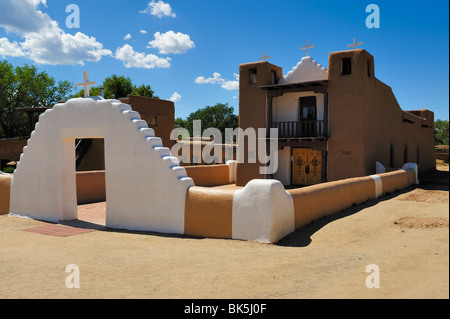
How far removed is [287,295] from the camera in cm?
463

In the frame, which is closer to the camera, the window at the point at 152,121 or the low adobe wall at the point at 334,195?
the low adobe wall at the point at 334,195

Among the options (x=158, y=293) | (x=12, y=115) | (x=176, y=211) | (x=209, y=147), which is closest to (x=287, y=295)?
(x=158, y=293)

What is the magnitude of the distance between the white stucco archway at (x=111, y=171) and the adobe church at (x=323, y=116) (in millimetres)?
10811

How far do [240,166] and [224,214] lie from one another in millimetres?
12440

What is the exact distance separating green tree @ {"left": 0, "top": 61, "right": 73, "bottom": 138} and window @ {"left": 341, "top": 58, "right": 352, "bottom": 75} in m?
32.7

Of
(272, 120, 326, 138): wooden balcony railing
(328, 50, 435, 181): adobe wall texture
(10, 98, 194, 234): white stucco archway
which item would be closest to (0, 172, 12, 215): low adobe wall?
(10, 98, 194, 234): white stucco archway

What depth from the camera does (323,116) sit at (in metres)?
19.0

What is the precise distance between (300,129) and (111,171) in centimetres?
1192

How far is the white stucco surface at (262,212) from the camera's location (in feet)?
24.9

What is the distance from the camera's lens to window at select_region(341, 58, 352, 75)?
1788cm

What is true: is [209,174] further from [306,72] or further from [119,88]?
[119,88]

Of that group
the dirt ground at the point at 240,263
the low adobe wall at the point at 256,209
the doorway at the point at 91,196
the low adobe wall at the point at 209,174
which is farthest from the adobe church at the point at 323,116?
the dirt ground at the point at 240,263

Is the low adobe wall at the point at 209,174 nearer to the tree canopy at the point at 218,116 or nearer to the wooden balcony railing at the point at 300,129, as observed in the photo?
the wooden balcony railing at the point at 300,129

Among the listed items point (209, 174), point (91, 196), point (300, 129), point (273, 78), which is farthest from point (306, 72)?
point (91, 196)
